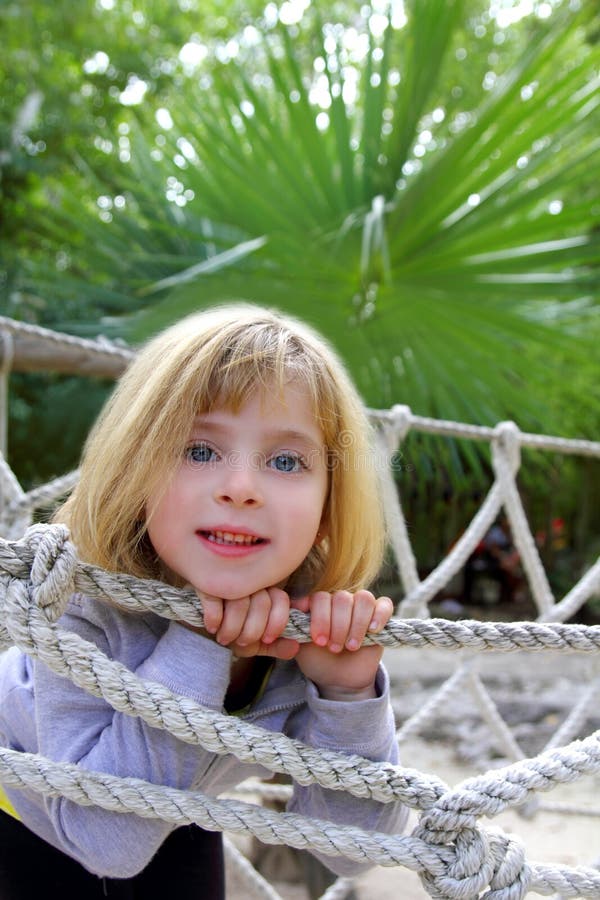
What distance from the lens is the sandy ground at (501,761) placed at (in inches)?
66.6

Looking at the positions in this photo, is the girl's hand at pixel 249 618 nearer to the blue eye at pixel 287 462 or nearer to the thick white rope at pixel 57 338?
the blue eye at pixel 287 462

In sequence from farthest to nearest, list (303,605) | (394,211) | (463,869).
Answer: (394,211), (303,605), (463,869)

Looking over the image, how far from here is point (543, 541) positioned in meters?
6.05

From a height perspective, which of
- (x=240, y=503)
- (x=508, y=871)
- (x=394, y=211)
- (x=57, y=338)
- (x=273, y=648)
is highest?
(x=394, y=211)

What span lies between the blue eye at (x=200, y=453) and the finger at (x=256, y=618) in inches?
4.1

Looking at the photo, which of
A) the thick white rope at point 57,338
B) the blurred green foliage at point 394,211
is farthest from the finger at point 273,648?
the blurred green foliage at point 394,211

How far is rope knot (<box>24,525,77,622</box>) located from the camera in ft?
1.72

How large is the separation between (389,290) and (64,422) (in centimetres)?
235

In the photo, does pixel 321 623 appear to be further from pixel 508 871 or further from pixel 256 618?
pixel 508 871

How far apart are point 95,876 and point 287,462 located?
1.49ft

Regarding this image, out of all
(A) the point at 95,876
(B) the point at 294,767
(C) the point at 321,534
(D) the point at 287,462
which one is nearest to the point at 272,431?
(D) the point at 287,462

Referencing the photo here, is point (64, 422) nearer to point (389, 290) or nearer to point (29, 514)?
point (389, 290)

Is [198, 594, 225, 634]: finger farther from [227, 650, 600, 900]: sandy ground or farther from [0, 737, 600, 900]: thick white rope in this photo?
[227, 650, 600, 900]: sandy ground

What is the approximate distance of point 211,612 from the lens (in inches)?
22.1
